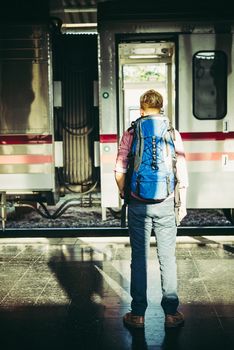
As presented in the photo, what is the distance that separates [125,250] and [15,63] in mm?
3104

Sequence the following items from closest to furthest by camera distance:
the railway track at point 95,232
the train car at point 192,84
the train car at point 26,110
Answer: the train car at point 192,84 < the train car at point 26,110 < the railway track at point 95,232

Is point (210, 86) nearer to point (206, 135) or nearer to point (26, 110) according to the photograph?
point (206, 135)

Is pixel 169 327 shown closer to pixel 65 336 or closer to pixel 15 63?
pixel 65 336

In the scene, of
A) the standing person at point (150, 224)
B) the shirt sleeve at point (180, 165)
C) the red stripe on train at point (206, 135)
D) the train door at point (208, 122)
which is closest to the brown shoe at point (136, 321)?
the standing person at point (150, 224)

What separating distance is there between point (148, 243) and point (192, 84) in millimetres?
3819

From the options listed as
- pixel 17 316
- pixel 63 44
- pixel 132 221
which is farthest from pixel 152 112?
pixel 63 44

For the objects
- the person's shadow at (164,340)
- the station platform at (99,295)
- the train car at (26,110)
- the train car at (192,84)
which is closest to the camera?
the person's shadow at (164,340)

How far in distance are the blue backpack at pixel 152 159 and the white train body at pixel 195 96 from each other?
3371 millimetres

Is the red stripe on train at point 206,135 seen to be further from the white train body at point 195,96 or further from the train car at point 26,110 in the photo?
the train car at point 26,110

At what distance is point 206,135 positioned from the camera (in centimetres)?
761

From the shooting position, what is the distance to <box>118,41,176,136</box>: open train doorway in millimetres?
7805

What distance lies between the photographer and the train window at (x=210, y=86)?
25.0ft

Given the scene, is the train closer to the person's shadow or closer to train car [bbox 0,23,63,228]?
train car [bbox 0,23,63,228]

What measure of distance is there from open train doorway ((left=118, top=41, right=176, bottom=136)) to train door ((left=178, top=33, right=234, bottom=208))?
283 millimetres
